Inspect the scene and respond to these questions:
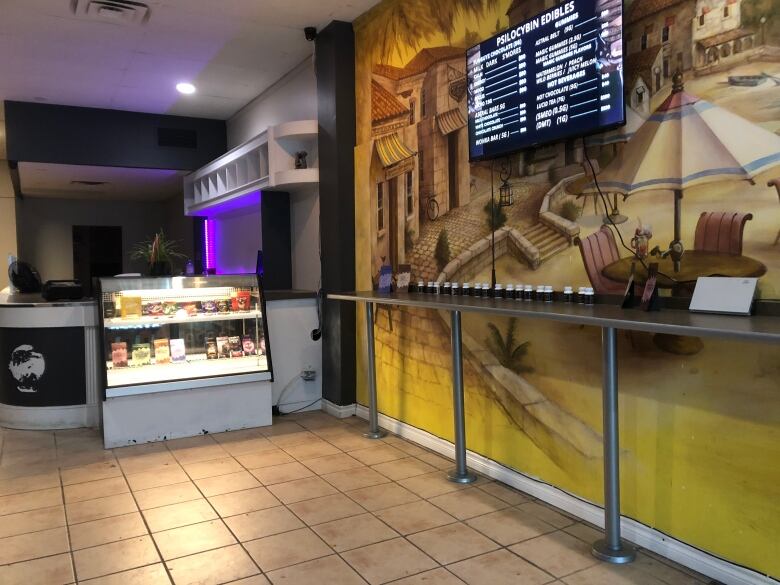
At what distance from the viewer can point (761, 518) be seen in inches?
85.8

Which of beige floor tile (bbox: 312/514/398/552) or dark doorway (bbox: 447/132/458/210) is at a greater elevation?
dark doorway (bbox: 447/132/458/210)

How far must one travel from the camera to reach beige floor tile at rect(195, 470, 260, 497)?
11.0 feet

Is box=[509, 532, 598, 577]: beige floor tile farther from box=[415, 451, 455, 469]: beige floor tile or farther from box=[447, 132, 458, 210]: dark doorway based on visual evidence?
box=[447, 132, 458, 210]: dark doorway

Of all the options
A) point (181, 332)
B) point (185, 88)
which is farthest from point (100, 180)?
point (181, 332)

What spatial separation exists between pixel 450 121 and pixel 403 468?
213 centimetres

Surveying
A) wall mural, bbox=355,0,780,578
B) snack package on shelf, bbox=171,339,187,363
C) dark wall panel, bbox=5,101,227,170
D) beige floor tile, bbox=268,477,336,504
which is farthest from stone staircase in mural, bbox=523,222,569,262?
dark wall panel, bbox=5,101,227,170

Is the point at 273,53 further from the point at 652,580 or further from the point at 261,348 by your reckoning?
the point at 652,580

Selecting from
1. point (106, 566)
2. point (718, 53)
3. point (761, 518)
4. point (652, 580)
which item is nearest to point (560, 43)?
point (718, 53)

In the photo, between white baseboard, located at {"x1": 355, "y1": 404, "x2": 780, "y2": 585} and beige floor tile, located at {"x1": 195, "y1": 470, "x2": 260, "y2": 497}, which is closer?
white baseboard, located at {"x1": 355, "y1": 404, "x2": 780, "y2": 585}

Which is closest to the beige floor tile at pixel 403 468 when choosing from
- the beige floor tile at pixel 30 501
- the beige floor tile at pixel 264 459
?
the beige floor tile at pixel 264 459

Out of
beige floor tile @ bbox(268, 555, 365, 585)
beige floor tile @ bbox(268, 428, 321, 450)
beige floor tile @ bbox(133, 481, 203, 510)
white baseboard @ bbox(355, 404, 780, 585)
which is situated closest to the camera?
white baseboard @ bbox(355, 404, 780, 585)

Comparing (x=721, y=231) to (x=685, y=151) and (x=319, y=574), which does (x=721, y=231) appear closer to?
(x=685, y=151)

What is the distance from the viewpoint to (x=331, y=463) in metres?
3.76

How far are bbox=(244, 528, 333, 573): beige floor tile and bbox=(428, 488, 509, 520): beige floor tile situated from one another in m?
0.69
